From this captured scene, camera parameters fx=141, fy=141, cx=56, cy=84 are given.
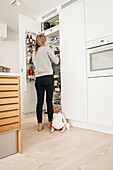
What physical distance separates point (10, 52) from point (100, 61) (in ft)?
10.1

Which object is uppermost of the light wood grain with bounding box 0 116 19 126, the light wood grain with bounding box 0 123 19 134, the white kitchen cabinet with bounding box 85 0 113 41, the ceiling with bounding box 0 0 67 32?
the ceiling with bounding box 0 0 67 32

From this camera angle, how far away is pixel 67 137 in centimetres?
188

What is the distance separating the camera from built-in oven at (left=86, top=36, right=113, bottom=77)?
1965 mm

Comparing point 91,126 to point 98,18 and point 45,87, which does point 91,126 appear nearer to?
point 45,87

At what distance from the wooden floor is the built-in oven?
883 millimetres

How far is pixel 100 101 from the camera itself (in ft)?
6.66

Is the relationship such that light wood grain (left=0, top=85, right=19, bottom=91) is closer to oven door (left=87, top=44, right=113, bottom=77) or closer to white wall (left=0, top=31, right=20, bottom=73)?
oven door (left=87, top=44, right=113, bottom=77)

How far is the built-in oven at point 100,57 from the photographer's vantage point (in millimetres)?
1965

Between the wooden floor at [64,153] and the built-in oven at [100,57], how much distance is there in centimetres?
88

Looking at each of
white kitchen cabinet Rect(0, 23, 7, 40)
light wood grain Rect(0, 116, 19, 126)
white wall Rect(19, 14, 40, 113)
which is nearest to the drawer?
light wood grain Rect(0, 116, 19, 126)

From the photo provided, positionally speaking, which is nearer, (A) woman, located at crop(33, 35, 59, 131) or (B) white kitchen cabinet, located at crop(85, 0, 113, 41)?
(B) white kitchen cabinet, located at crop(85, 0, 113, 41)

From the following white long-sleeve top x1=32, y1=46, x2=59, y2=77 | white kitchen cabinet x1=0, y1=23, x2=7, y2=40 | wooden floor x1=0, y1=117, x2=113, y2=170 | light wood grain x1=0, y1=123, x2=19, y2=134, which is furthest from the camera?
white kitchen cabinet x1=0, y1=23, x2=7, y2=40

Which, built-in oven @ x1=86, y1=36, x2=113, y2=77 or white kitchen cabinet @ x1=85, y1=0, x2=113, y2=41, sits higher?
white kitchen cabinet @ x1=85, y1=0, x2=113, y2=41

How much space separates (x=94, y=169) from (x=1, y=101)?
0.99 m
